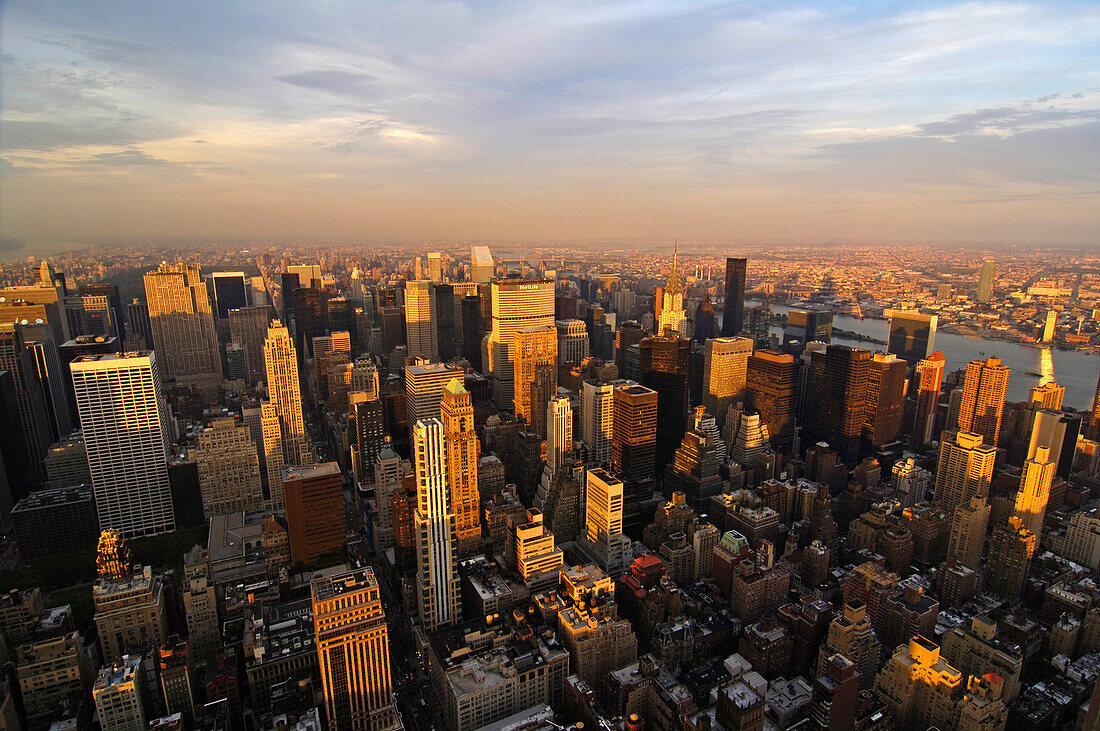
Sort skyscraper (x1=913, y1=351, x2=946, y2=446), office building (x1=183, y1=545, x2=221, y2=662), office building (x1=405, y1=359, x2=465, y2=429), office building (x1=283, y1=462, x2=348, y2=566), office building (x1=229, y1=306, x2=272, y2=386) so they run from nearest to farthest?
office building (x1=183, y1=545, x2=221, y2=662), office building (x1=283, y1=462, x2=348, y2=566), office building (x1=405, y1=359, x2=465, y2=429), skyscraper (x1=913, y1=351, x2=946, y2=446), office building (x1=229, y1=306, x2=272, y2=386)

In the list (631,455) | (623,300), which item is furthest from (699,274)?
(631,455)

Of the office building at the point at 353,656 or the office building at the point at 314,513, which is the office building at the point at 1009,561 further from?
the office building at the point at 314,513

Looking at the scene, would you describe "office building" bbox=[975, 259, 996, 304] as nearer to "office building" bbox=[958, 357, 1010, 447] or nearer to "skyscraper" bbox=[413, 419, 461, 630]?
"office building" bbox=[958, 357, 1010, 447]

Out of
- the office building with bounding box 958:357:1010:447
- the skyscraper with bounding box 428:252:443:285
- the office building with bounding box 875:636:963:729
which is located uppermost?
the skyscraper with bounding box 428:252:443:285

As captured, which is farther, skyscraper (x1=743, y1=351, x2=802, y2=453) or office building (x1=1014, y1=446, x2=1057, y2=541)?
skyscraper (x1=743, y1=351, x2=802, y2=453)

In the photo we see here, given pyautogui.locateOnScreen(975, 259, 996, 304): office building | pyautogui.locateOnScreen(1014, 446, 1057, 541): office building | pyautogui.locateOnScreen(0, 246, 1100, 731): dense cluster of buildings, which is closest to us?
pyautogui.locateOnScreen(0, 246, 1100, 731): dense cluster of buildings

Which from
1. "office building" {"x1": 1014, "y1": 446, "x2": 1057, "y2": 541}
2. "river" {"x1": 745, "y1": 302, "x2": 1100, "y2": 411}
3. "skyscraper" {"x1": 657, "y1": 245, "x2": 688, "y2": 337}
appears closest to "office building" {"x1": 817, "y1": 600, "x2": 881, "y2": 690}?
"office building" {"x1": 1014, "y1": 446, "x2": 1057, "y2": 541}

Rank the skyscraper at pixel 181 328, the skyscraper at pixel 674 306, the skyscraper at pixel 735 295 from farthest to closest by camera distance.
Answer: the skyscraper at pixel 735 295
the skyscraper at pixel 674 306
the skyscraper at pixel 181 328

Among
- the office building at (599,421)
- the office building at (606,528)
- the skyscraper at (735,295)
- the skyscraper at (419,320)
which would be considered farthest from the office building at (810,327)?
the skyscraper at (419,320)
